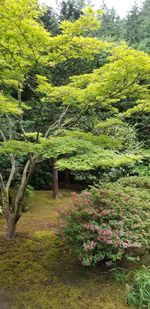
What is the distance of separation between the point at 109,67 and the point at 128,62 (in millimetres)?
406

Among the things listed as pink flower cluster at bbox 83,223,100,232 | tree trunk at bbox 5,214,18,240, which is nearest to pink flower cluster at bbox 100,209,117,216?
pink flower cluster at bbox 83,223,100,232

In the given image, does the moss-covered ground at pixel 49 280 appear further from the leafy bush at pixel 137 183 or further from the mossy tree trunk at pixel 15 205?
the leafy bush at pixel 137 183

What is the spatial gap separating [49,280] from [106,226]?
3.91 feet

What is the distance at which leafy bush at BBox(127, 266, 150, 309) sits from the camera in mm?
3791

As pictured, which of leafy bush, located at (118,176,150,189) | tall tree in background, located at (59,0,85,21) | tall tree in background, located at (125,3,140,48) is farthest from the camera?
tall tree in background, located at (125,3,140,48)

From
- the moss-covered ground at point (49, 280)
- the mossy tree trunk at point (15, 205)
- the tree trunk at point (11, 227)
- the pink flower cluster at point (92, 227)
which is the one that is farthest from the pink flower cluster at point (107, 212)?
the tree trunk at point (11, 227)

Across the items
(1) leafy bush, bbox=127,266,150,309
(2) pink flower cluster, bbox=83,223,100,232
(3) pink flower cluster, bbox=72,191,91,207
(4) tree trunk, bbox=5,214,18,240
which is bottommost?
(4) tree trunk, bbox=5,214,18,240

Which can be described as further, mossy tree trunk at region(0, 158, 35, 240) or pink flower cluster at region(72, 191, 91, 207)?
mossy tree trunk at region(0, 158, 35, 240)

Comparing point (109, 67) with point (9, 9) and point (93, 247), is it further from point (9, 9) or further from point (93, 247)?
point (93, 247)

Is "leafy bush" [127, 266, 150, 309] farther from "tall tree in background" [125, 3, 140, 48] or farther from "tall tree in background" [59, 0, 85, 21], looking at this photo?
"tall tree in background" [125, 3, 140, 48]

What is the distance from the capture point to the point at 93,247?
410 centimetres

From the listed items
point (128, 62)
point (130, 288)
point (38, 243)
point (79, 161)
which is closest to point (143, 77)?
point (128, 62)

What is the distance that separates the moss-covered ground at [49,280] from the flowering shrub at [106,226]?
1.08 ft

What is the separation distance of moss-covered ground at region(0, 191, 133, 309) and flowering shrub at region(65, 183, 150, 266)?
0.33m
